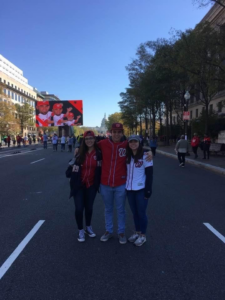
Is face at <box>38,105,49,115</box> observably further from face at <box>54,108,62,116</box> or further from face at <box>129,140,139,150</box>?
face at <box>129,140,139,150</box>

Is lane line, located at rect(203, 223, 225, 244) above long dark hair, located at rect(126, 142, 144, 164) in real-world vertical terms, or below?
below

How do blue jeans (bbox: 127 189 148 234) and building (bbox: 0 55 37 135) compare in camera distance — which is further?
building (bbox: 0 55 37 135)

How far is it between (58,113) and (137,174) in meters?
43.2

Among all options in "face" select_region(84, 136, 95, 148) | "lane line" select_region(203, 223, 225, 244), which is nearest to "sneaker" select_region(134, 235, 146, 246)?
"lane line" select_region(203, 223, 225, 244)

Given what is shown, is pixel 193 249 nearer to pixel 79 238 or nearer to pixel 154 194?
pixel 79 238

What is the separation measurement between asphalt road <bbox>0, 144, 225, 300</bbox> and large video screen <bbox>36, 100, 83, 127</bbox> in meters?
39.6

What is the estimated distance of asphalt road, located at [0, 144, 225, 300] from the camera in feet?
9.97

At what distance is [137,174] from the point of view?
4.05 metres

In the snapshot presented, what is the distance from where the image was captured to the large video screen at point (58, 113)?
45.5 m

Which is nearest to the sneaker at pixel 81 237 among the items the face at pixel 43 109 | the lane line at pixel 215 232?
the lane line at pixel 215 232

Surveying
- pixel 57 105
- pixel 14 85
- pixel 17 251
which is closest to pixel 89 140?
pixel 17 251

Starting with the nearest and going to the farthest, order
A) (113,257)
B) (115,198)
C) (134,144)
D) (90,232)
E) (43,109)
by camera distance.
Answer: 1. (113,257)
2. (134,144)
3. (115,198)
4. (90,232)
5. (43,109)

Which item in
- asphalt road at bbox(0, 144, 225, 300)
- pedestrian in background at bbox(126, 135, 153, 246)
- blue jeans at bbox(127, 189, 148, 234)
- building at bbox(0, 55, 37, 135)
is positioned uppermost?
building at bbox(0, 55, 37, 135)

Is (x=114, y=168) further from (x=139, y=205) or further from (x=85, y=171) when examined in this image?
(x=139, y=205)
